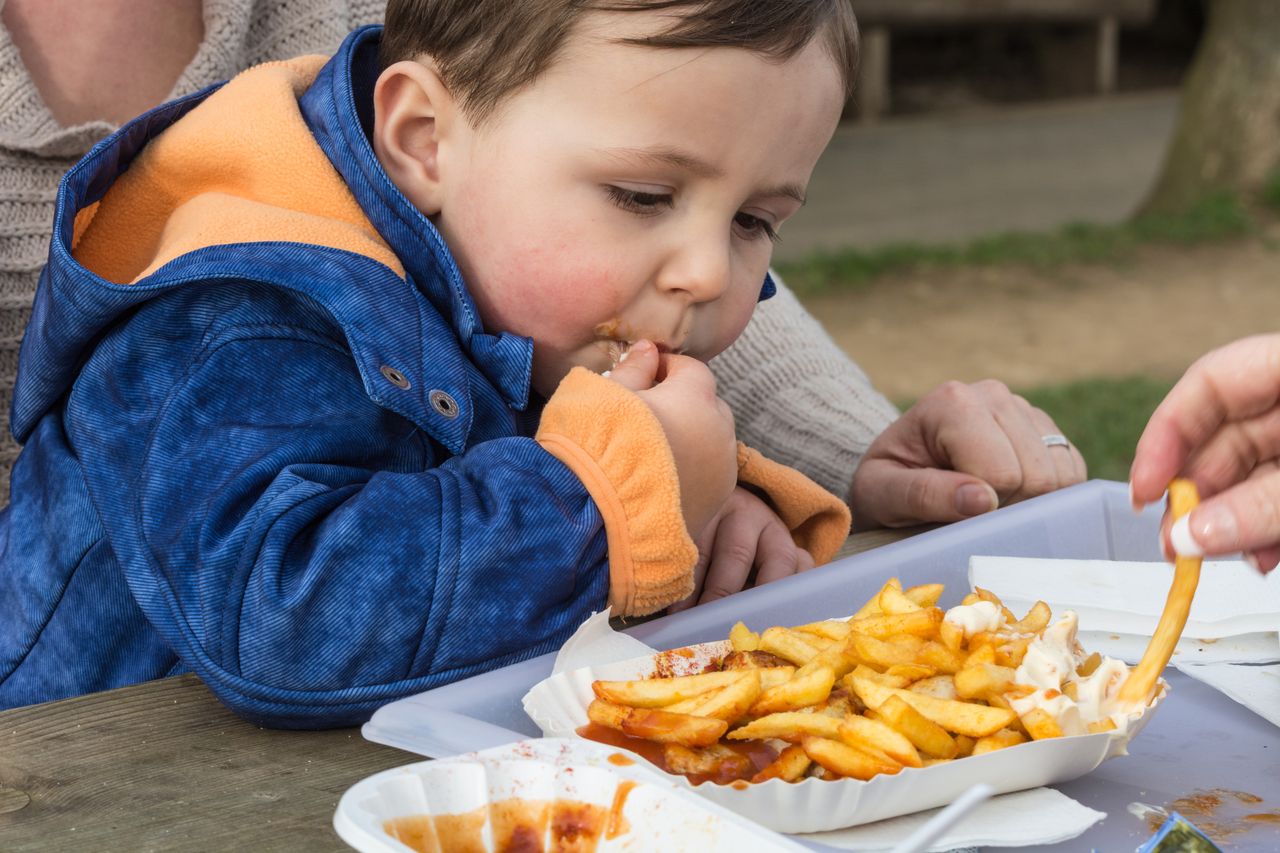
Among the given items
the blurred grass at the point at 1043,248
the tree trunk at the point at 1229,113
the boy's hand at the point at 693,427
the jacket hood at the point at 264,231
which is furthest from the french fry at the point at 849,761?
the tree trunk at the point at 1229,113

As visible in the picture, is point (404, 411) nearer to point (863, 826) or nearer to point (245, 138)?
point (245, 138)

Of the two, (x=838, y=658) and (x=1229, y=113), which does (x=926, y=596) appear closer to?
(x=838, y=658)

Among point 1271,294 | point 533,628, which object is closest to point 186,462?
point 533,628

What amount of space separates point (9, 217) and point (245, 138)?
0.51m

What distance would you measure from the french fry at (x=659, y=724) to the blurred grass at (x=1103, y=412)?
3.72 metres

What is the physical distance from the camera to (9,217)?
1784mm

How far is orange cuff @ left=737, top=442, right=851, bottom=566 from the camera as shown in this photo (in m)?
1.56

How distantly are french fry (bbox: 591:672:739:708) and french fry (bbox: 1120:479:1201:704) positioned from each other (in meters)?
0.26

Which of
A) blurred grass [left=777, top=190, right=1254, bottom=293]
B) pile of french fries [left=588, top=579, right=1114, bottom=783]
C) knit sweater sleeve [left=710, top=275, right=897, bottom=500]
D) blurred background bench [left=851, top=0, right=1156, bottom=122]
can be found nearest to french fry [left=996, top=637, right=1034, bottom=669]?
pile of french fries [left=588, top=579, right=1114, bottom=783]

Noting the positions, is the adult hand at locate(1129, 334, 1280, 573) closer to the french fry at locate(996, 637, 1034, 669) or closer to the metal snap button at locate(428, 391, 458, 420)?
the french fry at locate(996, 637, 1034, 669)

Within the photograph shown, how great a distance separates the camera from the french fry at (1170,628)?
3.29ft

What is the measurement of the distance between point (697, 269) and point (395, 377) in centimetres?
28

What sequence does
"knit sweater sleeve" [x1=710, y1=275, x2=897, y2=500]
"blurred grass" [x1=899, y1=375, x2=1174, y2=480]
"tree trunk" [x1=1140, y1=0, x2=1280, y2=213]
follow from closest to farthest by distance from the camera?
"knit sweater sleeve" [x1=710, y1=275, x2=897, y2=500], "blurred grass" [x1=899, y1=375, x2=1174, y2=480], "tree trunk" [x1=1140, y1=0, x2=1280, y2=213]

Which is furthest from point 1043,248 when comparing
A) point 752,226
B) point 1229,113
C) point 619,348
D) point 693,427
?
point 693,427
